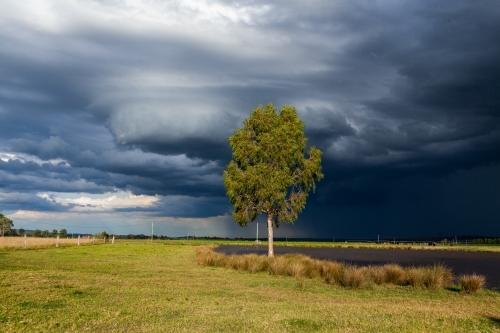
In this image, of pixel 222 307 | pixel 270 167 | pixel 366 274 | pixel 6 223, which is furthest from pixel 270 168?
pixel 6 223

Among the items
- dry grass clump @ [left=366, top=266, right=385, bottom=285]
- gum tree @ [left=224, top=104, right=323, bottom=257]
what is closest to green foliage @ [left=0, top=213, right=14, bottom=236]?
gum tree @ [left=224, top=104, right=323, bottom=257]

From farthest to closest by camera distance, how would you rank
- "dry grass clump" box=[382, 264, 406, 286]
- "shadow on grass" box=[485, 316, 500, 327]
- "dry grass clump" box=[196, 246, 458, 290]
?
"dry grass clump" box=[382, 264, 406, 286] < "dry grass clump" box=[196, 246, 458, 290] < "shadow on grass" box=[485, 316, 500, 327]

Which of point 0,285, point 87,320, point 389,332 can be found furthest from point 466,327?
point 0,285

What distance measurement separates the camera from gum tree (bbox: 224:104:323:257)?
4894 cm

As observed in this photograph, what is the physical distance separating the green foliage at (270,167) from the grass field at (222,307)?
2329 cm

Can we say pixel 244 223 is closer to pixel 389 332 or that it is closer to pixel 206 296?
pixel 206 296

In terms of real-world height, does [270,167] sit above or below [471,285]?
above

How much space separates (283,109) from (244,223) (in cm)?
1391

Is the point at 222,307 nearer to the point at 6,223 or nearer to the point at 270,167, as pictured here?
the point at 270,167

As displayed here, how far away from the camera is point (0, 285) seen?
67.5ft

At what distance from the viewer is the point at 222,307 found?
57.0 ft

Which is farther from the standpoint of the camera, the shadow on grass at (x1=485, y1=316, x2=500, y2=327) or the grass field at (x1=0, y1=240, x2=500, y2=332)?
the shadow on grass at (x1=485, y1=316, x2=500, y2=327)

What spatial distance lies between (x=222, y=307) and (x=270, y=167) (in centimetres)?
3291

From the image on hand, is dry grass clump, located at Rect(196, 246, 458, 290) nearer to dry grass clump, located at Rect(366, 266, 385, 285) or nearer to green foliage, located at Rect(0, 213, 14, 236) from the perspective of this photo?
dry grass clump, located at Rect(366, 266, 385, 285)
